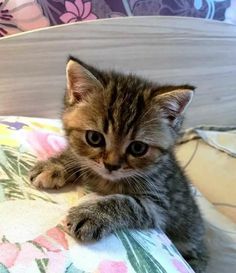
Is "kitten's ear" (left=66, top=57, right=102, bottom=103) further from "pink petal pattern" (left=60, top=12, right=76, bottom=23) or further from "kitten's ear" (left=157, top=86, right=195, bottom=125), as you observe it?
"pink petal pattern" (left=60, top=12, right=76, bottom=23)

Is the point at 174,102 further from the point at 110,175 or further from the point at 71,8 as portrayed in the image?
the point at 71,8

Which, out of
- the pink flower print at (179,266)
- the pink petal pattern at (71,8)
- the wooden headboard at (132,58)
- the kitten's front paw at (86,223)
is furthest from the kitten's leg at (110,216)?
the pink petal pattern at (71,8)

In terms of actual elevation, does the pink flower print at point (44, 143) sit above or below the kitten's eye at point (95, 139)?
below

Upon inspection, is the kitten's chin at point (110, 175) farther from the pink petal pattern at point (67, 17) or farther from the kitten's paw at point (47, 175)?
the pink petal pattern at point (67, 17)

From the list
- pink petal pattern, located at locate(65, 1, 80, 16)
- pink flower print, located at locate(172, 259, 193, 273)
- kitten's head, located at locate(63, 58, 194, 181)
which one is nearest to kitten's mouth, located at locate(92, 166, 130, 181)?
kitten's head, located at locate(63, 58, 194, 181)

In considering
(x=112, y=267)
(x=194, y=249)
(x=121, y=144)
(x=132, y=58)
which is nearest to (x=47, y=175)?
(x=121, y=144)

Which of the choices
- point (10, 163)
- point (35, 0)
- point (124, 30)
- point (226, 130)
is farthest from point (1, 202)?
point (226, 130)
